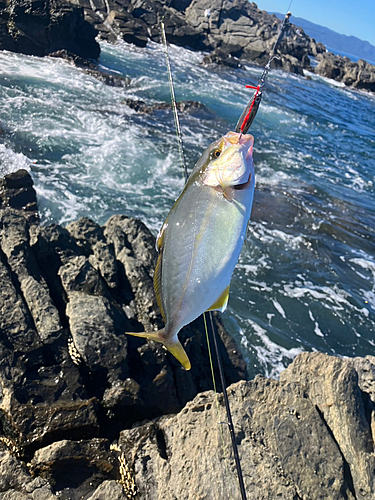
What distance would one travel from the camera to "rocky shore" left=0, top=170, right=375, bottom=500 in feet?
10.6

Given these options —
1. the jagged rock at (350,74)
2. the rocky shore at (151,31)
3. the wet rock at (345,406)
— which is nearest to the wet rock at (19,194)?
the wet rock at (345,406)

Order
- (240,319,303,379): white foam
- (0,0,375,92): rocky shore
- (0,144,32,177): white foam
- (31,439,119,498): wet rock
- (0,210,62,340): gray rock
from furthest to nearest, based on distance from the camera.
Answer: (0,0,375,92): rocky shore
(0,144,32,177): white foam
(240,319,303,379): white foam
(0,210,62,340): gray rock
(31,439,119,498): wet rock

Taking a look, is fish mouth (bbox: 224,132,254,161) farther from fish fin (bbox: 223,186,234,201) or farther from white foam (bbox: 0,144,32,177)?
white foam (bbox: 0,144,32,177)

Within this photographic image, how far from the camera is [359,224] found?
11.6 meters

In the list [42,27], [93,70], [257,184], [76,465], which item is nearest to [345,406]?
[76,465]

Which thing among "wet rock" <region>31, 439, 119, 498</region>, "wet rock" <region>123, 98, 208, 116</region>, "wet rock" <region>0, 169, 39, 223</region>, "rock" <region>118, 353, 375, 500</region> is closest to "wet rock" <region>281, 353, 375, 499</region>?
"rock" <region>118, 353, 375, 500</region>

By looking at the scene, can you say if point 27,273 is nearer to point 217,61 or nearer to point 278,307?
point 278,307

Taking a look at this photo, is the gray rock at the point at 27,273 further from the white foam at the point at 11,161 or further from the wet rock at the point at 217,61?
the wet rock at the point at 217,61

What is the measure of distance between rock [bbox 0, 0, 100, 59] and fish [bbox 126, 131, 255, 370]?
20745 millimetres

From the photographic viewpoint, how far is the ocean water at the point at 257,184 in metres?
7.42

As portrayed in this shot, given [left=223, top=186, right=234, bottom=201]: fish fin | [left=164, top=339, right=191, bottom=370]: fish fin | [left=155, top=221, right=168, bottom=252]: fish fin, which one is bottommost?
[left=164, top=339, right=191, bottom=370]: fish fin

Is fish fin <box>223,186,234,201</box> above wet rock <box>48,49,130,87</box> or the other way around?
above

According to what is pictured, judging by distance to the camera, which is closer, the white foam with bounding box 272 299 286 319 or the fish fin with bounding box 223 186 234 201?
the fish fin with bounding box 223 186 234 201

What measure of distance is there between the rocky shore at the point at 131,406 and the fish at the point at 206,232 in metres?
2.09
